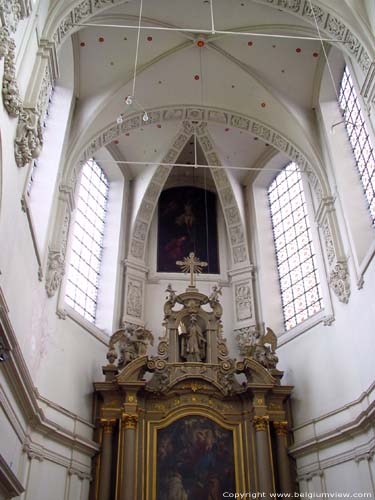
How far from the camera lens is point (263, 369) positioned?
1357cm

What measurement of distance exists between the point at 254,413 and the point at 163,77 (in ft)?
29.8

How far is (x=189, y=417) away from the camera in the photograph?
13.4 meters

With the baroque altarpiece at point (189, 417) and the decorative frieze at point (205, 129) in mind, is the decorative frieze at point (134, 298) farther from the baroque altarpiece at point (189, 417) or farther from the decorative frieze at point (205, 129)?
the decorative frieze at point (205, 129)

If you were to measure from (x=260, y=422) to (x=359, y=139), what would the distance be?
7.14m

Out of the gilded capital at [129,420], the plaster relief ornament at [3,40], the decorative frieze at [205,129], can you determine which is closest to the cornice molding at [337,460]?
the gilded capital at [129,420]

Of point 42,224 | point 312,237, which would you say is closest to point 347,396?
point 312,237

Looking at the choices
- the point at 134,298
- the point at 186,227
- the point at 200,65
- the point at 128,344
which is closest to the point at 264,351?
the point at 128,344

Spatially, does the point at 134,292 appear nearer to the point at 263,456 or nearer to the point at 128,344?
the point at 128,344

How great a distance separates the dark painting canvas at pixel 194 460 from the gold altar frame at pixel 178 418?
0.09 meters

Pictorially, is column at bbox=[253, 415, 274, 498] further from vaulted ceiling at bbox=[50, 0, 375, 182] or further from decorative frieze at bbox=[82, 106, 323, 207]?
vaulted ceiling at bbox=[50, 0, 375, 182]

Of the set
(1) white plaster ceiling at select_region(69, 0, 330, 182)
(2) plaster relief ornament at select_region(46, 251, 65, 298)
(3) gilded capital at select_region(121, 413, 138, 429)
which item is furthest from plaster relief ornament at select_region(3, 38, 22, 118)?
(3) gilded capital at select_region(121, 413, 138, 429)

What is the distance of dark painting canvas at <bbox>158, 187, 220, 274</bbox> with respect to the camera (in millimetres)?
17375

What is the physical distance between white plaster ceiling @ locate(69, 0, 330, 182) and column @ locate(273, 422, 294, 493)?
319 inches

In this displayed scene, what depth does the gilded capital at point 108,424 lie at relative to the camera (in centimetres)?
1298
